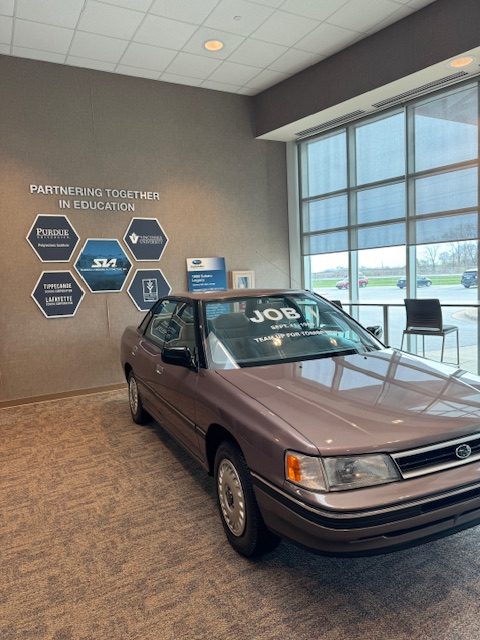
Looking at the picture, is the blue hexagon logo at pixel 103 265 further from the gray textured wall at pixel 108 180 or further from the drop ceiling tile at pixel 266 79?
the drop ceiling tile at pixel 266 79

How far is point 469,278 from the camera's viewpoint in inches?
208

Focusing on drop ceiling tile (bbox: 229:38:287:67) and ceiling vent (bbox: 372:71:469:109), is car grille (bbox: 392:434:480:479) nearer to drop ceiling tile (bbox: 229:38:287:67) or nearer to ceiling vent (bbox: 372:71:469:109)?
ceiling vent (bbox: 372:71:469:109)

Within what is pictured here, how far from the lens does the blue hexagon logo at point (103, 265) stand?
18.1 feet

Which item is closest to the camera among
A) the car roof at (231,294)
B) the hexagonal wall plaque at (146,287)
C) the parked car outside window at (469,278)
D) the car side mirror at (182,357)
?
the car side mirror at (182,357)

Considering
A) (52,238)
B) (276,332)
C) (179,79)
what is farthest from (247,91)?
(276,332)

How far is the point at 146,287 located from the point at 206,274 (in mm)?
870

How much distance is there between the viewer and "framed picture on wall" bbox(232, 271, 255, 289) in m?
6.51

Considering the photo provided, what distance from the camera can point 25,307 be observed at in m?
5.21

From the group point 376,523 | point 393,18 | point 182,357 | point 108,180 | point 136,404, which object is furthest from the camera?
point 108,180

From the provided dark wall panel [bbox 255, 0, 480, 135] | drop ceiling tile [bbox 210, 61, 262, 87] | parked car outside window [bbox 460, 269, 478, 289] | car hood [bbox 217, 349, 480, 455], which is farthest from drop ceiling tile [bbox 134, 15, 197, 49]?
parked car outside window [bbox 460, 269, 478, 289]

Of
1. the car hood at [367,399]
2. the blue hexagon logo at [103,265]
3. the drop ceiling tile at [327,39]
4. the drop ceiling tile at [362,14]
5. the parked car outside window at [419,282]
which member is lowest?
the car hood at [367,399]

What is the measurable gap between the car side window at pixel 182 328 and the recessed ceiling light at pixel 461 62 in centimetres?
358

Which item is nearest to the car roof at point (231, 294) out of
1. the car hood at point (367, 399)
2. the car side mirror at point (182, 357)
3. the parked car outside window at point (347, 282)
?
the car side mirror at point (182, 357)

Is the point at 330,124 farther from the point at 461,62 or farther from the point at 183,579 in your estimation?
the point at 183,579
